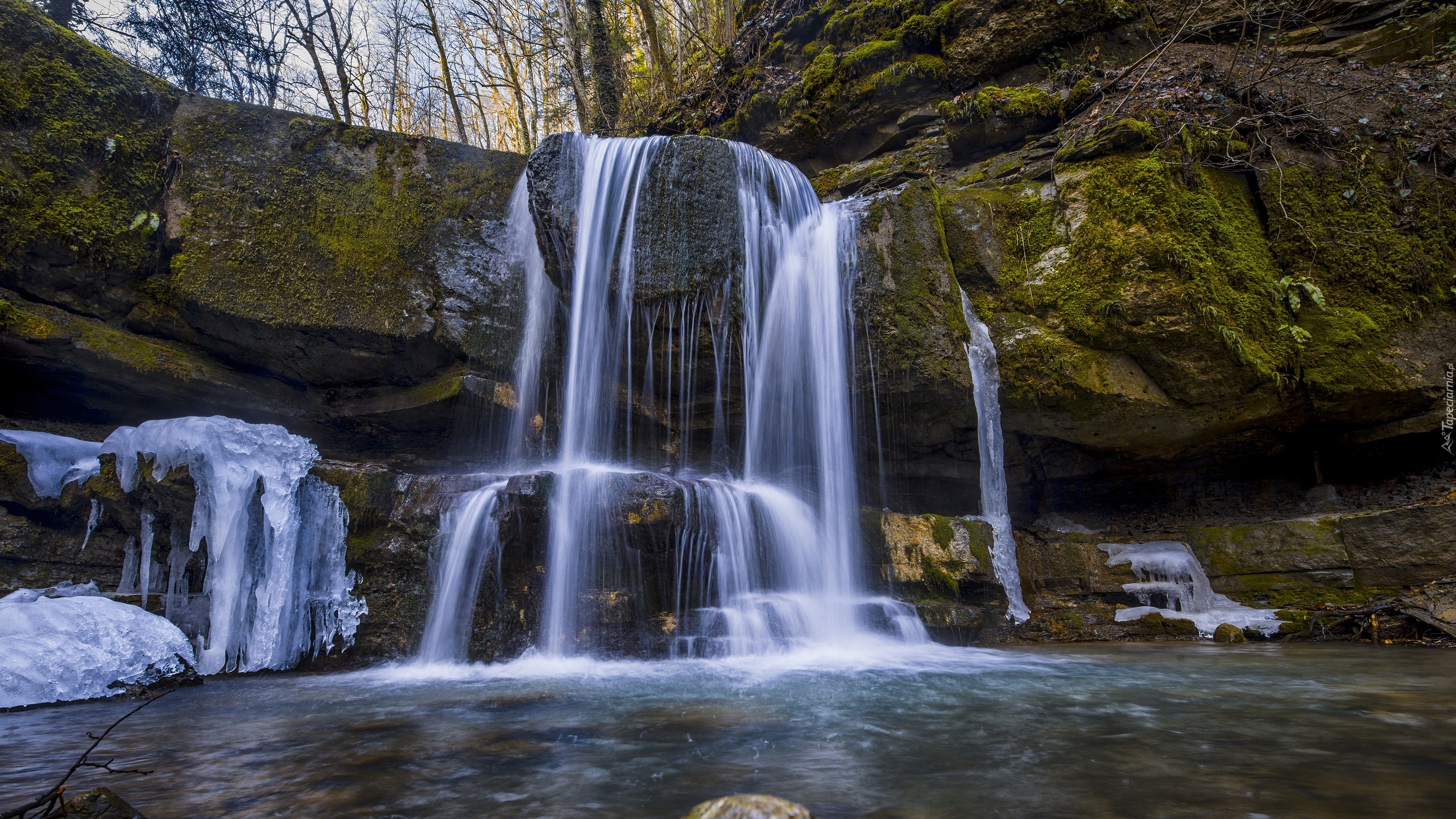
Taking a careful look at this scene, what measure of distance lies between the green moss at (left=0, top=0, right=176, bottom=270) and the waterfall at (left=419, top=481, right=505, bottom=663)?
16.8 feet

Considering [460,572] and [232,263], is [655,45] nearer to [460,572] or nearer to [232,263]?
[232,263]

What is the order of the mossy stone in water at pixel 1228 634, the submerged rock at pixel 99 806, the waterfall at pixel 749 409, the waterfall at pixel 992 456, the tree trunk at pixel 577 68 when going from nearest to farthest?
the submerged rock at pixel 99 806 → the waterfall at pixel 749 409 → the mossy stone in water at pixel 1228 634 → the waterfall at pixel 992 456 → the tree trunk at pixel 577 68

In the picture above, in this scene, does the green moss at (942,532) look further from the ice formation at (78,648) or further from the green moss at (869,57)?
the green moss at (869,57)

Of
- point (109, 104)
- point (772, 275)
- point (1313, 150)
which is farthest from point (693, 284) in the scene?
point (1313, 150)

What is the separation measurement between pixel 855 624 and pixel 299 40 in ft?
53.7

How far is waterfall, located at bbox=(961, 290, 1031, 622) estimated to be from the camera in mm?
7262

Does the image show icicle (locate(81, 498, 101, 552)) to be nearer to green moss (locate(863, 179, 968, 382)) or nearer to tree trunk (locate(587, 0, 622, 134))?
green moss (locate(863, 179, 968, 382))

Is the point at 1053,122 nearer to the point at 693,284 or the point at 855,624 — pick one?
the point at 693,284

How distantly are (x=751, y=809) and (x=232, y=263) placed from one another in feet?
28.6

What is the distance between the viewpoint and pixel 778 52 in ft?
41.6

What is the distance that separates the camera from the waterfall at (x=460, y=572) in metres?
5.85

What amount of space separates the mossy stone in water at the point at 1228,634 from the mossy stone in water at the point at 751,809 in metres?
6.64

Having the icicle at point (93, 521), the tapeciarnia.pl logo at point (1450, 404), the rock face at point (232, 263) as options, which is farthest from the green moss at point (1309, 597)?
the icicle at point (93, 521)

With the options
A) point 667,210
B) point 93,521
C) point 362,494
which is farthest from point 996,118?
point 93,521
